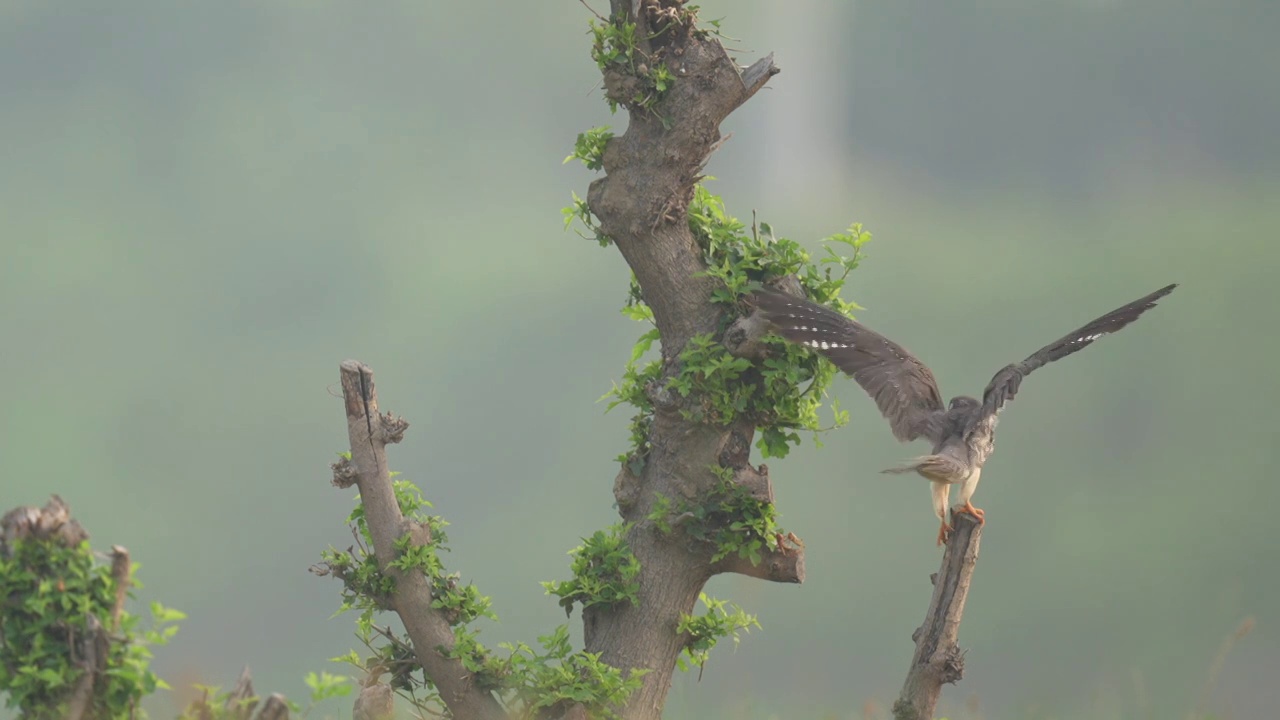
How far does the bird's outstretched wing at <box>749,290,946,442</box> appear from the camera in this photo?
5309mm

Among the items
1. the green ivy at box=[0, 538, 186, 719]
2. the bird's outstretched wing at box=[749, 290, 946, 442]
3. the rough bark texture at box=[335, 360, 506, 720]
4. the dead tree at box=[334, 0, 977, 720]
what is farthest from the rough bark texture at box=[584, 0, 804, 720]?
the green ivy at box=[0, 538, 186, 719]

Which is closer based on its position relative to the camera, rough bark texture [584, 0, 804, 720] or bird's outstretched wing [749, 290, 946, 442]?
bird's outstretched wing [749, 290, 946, 442]

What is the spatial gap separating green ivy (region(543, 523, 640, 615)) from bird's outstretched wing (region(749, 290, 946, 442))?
129 centimetres

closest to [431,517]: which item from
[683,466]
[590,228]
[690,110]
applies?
[683,466]

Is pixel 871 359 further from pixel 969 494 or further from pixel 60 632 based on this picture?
pixel 60 632

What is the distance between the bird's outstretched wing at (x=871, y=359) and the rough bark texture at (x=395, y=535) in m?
1.73

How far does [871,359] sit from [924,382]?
1.03ft

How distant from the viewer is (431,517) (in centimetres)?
554

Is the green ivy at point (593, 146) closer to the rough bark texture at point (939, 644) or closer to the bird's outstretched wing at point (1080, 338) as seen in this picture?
the bird's outstretched wing at point (1080, 338)

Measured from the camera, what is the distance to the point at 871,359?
5.43 meters

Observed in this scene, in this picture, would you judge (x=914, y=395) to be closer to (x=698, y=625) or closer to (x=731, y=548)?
(x=731, y=548)

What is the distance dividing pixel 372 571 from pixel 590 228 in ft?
6.18

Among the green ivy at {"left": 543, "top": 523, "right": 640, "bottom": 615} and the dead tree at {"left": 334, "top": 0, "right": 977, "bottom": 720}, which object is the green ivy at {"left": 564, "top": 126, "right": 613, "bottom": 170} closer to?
the dead tree at {"left": 334, "top": 0, "right": 977, "bottom": 720}

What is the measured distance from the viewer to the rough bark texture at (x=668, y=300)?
18.1ft
